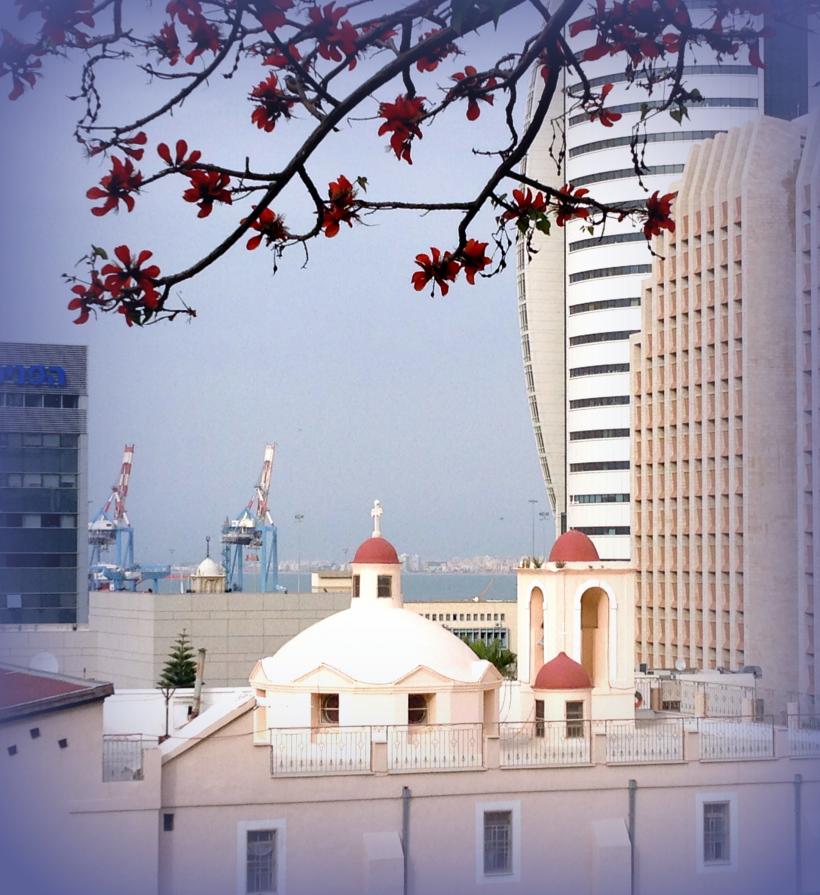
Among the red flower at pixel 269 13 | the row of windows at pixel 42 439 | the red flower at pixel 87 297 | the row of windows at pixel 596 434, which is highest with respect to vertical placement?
the row of windows at pixel 596 434

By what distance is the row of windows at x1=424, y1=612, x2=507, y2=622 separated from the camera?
2170 inches

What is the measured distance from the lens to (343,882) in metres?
11.8

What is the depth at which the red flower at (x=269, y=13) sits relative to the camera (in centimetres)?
303

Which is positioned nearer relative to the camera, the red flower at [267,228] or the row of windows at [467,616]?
the red flower at [267,228]

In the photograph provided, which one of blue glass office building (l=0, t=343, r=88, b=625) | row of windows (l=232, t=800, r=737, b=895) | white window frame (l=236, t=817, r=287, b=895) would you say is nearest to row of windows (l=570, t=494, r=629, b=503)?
blue glass office building (l=0, t=343, r=88, b=625)

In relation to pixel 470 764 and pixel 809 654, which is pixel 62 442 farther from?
pixel 470 764

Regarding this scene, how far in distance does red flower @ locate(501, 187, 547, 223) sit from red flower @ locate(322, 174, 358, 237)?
0.29 metres

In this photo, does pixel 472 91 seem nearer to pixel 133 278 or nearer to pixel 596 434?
pixel 133 278

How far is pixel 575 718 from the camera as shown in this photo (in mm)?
14156

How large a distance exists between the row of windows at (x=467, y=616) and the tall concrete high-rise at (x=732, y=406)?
90.9ft

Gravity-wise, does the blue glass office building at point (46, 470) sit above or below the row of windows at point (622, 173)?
below

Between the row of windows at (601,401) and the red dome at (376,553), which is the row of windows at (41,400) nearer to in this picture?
the row of windows at (601,401)

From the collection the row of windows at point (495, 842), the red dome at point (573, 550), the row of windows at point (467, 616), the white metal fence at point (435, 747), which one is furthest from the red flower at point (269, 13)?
the row of windows at point (467, 616)

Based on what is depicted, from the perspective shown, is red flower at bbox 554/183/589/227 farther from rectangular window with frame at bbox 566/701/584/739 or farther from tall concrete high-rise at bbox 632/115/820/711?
tall concrete high-rise at bbox 632/115/820/711
